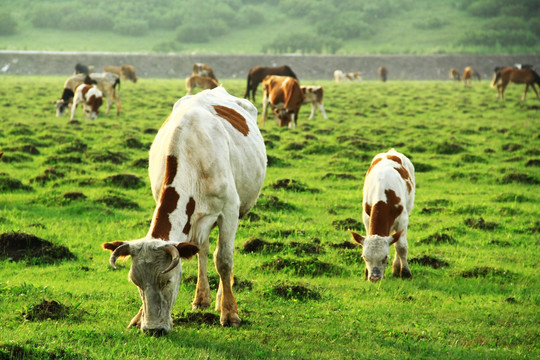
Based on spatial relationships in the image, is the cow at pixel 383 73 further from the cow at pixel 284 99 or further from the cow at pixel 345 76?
the cow at pixel 284 99

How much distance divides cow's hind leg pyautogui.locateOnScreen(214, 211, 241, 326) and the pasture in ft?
0.46

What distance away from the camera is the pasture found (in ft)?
17.6

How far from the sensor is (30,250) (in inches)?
306

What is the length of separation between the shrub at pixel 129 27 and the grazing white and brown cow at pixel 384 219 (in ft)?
339

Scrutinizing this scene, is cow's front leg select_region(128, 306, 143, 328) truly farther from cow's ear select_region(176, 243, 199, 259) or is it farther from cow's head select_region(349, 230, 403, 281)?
cow's head select_region(349, 230, 403, 281)

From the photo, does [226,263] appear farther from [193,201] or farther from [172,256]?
[172,256]

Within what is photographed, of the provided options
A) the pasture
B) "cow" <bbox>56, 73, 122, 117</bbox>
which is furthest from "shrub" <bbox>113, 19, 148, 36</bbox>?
the pasture

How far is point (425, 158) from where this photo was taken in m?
16.4

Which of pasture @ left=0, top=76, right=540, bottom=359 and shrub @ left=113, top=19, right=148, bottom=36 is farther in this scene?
shrub @ left=113, top=19, right=148, bottom=36

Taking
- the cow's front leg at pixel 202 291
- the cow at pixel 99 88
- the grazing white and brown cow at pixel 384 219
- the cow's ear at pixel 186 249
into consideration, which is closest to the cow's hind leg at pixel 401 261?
the grazing white and brown cow at pixel 384 219

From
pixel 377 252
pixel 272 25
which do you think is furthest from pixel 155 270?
pixel 272 25

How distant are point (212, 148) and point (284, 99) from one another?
17.5m

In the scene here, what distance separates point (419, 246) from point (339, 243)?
1226mm

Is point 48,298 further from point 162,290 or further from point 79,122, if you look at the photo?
point 79,122
